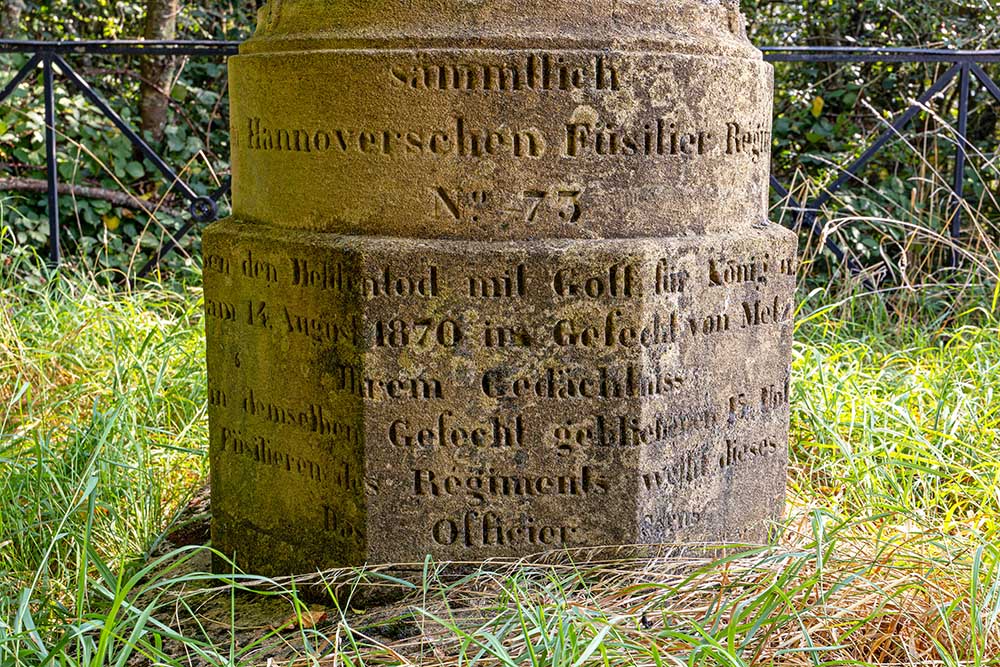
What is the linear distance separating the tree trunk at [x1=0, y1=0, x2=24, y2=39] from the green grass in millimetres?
2882

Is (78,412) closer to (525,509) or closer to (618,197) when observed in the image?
(525,509)

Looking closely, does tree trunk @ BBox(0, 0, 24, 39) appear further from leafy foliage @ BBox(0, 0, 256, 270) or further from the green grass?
the green grass

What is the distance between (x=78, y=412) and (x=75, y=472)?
0.66 metres

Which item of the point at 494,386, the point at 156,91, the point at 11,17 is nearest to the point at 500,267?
the point at 494,386

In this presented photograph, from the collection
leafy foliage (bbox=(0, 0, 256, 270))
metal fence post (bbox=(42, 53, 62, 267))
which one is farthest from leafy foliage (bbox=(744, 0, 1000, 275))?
metal fence post (bbox=(42, 53, 62, 267))

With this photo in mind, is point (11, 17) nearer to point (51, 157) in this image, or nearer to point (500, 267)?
point (51, 157)

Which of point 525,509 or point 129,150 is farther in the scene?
point 129,150

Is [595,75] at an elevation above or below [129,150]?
above

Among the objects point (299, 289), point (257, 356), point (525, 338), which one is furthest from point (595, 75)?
point (257, 356)

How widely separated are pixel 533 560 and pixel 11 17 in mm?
6251

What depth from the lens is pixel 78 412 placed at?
3979mm

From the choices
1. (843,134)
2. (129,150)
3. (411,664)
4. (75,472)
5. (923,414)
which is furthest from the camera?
(843,134)

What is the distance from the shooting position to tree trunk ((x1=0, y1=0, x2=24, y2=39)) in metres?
7.27

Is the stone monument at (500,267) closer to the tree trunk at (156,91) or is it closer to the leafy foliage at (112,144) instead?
the leafy foliage at (112,144)
